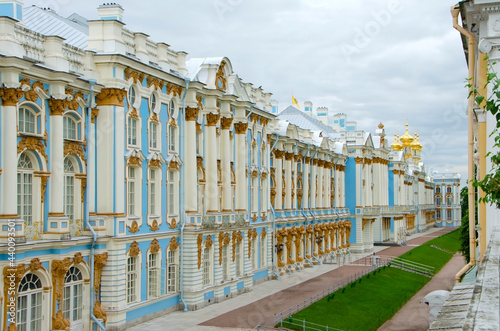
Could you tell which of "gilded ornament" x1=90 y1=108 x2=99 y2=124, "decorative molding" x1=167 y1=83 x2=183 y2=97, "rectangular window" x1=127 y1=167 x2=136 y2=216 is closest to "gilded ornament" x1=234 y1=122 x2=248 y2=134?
"decorative molding" x1=167 y1=83 x2=183 y2=97

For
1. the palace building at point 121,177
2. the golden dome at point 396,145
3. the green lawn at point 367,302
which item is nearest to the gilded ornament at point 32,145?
the palace building at point 121,177

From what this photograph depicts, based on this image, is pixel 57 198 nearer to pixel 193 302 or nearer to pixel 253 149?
pixel 193 302

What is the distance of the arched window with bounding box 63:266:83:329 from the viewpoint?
2094cm

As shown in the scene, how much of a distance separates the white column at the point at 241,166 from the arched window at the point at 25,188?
607 inches

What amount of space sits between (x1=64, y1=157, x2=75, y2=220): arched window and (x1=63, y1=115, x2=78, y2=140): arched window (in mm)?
752

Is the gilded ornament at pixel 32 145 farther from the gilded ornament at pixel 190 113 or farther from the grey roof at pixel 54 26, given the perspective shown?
the gilded ornament at pixel 190 113

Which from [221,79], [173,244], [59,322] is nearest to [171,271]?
[173,244]

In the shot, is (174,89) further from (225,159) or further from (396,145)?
(396,145)

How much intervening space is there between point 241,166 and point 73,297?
14.6 metres

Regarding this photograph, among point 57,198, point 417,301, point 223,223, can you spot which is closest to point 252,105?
point 223,223

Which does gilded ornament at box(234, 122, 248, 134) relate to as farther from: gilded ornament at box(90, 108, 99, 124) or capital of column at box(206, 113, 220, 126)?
gilded ornament at box(90, 108, 99, 124)

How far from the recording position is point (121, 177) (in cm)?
2327

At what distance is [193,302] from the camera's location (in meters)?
28.0

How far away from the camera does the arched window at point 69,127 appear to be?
21.4 metres
